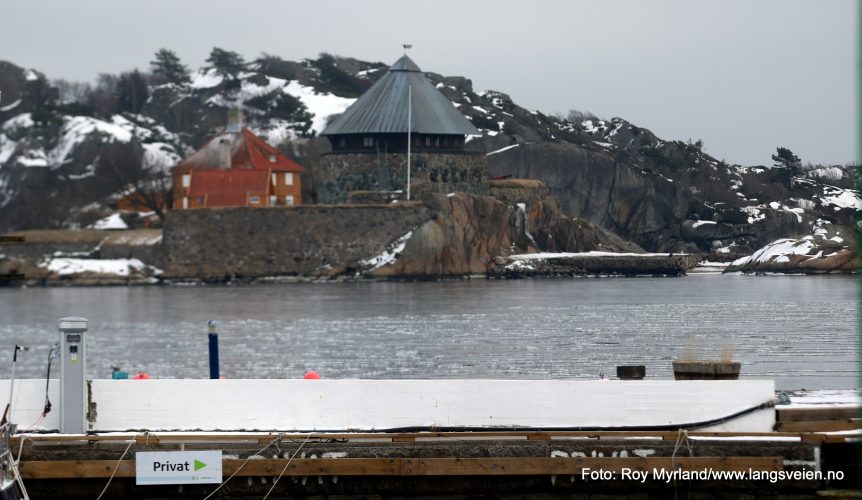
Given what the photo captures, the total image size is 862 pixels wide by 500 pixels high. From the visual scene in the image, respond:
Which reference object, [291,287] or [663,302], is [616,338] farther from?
[291,287]

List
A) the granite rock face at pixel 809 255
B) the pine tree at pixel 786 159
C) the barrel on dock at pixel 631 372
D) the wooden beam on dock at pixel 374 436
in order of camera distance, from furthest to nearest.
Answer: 1. the granite rock face at pixel 809 255
2. the pine tree at pixel 786 159
3. the barrel on dock at pixel 631 372
4. the wooden beam on dock at pixel 374 436

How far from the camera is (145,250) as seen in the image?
232 feet

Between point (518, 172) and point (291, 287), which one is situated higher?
point (518, 172)

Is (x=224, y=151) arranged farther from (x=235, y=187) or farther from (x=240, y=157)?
(x=235, y=187)

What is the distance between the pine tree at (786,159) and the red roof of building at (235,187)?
4445 centimetres

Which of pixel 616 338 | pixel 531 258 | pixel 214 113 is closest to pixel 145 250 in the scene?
pixel 531 258

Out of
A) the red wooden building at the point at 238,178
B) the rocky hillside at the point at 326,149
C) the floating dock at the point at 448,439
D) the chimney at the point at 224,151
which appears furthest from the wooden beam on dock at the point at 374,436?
the chimney at the point at 224,151

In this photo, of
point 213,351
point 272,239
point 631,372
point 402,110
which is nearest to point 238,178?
point 272,239

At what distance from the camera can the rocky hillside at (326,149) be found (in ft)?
137

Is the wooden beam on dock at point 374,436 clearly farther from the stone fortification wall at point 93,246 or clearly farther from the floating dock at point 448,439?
the stone fortification wall at point 93,246

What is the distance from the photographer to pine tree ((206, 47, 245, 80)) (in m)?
98.7

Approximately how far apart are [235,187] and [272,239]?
13.6ft

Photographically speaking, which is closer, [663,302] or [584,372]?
[584,372]

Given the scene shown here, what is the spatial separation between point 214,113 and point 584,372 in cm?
7232
